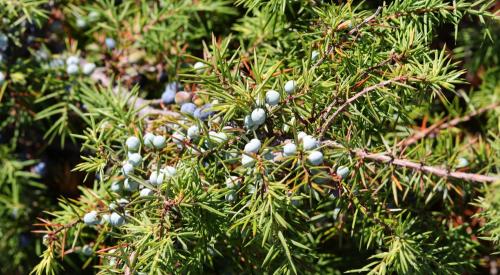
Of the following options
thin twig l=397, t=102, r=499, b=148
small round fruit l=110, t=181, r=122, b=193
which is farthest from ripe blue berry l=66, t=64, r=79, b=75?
thin twig l=397, t=102, r=499, b=148

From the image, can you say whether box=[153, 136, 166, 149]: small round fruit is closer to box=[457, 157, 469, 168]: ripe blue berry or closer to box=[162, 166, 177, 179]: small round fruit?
box=[162, 166, 177, 179]: small round fruit

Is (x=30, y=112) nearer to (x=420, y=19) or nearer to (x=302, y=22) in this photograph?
(x=302, y=22)

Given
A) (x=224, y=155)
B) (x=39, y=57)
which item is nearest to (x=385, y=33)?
(x=224, y=155)

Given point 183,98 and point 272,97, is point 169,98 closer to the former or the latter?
point 183,98

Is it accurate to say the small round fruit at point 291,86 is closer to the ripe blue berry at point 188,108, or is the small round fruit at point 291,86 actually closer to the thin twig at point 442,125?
the ripe blue berry at point 188,108

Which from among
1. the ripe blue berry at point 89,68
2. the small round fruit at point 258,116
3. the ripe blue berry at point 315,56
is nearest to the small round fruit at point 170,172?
the small round fruit at point 258,116

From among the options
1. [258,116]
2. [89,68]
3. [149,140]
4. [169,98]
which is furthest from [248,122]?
[89,68]
